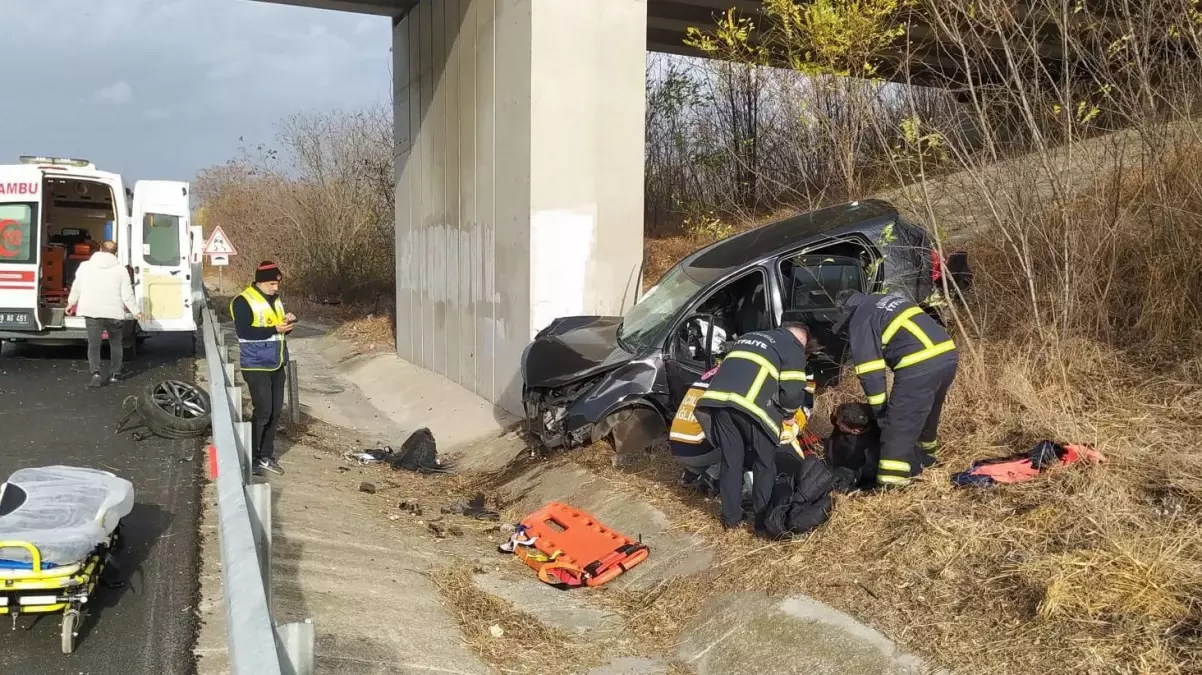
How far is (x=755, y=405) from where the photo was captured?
5184 millimetres

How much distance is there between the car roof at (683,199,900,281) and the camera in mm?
7262

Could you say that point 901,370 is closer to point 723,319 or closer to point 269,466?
point 723,319

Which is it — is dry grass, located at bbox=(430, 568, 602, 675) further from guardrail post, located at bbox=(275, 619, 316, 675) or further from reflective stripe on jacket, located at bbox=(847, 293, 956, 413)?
guardrail post, located at bbox=(275, 619, 316, 675)

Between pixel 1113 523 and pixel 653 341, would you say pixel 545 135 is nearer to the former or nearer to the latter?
pixel 653 341

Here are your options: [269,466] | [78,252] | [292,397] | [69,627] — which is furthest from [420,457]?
[78,252]

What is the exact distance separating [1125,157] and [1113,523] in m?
3.63

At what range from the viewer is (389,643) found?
4562 millimetres

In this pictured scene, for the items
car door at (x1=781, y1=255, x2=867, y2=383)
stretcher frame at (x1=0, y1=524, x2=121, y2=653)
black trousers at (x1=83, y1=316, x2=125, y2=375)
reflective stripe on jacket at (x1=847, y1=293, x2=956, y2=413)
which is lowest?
stretcher frame at (x1=0, y1=524, x2=121, y2=653)

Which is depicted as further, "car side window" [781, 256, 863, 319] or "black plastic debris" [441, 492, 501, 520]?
"black plastic debris" [441, 492, 501, 520]

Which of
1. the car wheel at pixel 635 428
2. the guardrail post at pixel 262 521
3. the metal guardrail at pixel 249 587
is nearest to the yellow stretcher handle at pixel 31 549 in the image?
the metal guardrail at pixel 249 587

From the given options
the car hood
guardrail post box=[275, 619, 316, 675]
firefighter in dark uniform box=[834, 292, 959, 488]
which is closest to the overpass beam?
the car hood

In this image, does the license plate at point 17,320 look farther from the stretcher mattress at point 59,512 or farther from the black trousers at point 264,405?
the stretcher mattress at point 59,512

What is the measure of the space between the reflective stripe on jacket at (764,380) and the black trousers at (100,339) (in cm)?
808

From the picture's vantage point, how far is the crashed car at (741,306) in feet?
23.0
